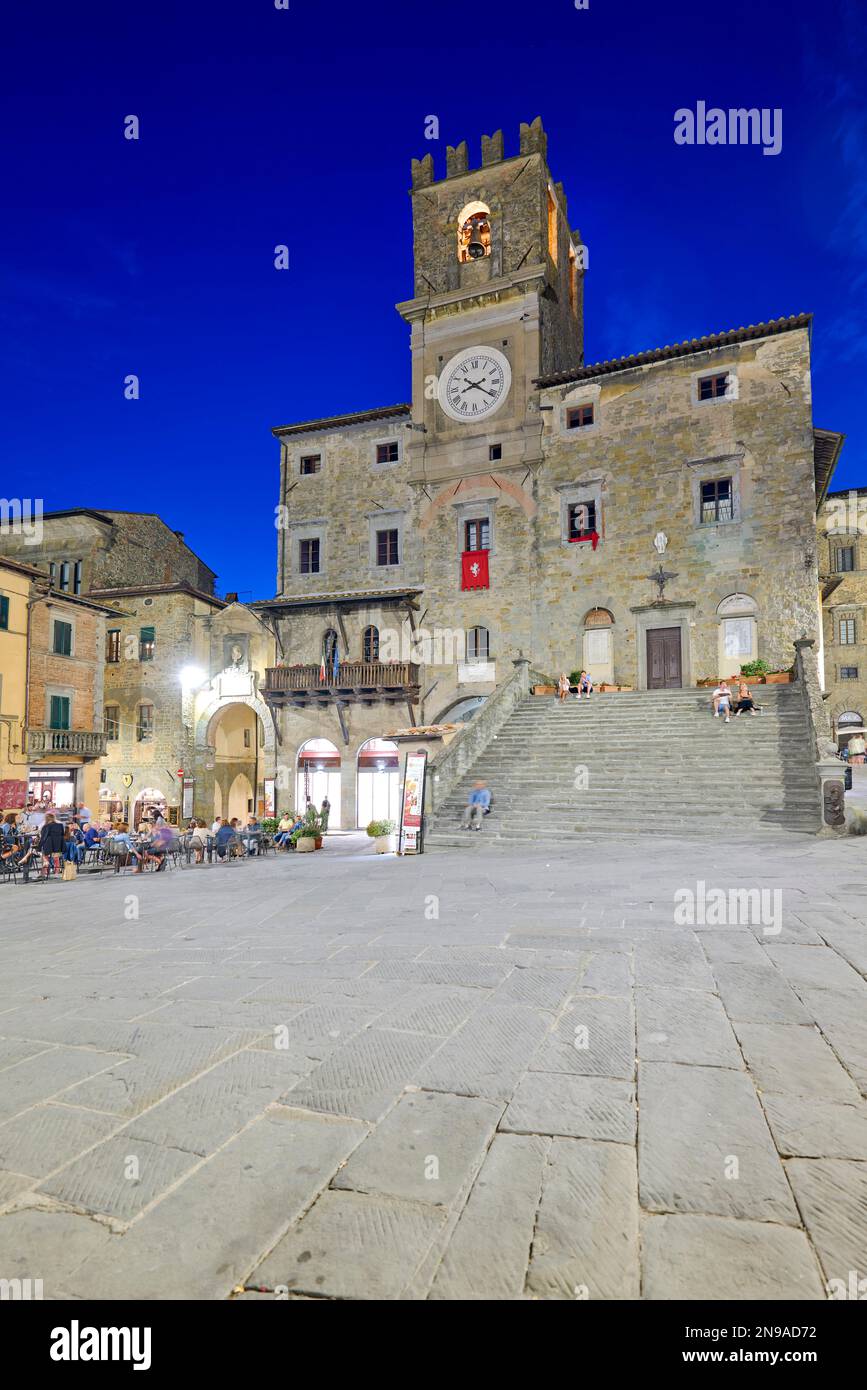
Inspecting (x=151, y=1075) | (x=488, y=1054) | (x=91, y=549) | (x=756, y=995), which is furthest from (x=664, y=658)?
(x=91, y=549)

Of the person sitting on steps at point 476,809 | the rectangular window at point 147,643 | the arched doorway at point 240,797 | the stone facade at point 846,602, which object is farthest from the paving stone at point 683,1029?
the stone facade at point 846,602

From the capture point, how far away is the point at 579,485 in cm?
2653

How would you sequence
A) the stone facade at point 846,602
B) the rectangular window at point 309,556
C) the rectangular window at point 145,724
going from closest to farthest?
the rectangular window at point 309,556, the rectangular window at point 145,724, the stone facade at point 846,602

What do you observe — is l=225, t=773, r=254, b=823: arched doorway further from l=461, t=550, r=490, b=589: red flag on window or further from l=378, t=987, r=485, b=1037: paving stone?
l=378, t=987, r=485, b=1037: paving stone

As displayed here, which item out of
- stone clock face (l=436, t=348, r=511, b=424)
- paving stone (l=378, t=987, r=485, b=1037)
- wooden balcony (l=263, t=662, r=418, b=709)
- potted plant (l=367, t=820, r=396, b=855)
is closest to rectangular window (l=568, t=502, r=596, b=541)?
stone clock face (l=436, t=348, r=511, b=424)

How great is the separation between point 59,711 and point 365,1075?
27945 millimetres

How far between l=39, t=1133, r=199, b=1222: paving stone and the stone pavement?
0.01m

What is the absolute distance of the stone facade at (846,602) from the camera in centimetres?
4038

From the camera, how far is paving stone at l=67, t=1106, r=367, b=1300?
2.12 metres

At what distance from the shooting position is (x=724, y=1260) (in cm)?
217

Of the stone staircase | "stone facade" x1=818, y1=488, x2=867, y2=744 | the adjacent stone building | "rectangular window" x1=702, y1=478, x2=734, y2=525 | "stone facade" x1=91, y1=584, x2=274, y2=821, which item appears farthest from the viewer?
"stone facade" x1=818, y1=488, x2=867, y2=744

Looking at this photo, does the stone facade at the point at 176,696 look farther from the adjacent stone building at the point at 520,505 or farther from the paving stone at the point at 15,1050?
the paving stone at the point at 15,1050

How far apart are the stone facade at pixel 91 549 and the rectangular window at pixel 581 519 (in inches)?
885

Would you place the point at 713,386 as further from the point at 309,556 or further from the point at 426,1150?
the point at 426,1150
